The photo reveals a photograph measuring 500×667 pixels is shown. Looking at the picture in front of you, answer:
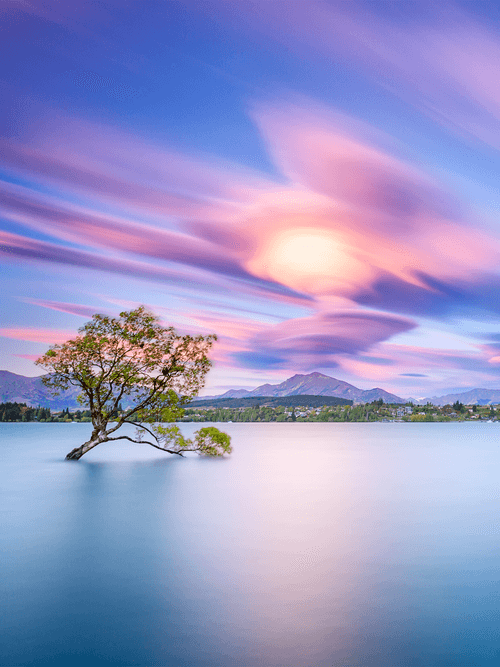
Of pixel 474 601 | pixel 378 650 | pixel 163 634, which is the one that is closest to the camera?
pixel 378 650

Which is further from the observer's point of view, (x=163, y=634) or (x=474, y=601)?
(x=474, y=601)

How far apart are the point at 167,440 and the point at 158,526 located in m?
28.4

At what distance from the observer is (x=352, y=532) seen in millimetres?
23594

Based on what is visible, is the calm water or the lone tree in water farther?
the lone tree in water

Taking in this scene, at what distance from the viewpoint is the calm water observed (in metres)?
11.0

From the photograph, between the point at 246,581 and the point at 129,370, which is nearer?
the point at 246,581

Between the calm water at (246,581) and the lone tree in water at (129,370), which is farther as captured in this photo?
the lone tree in water at (129,370)

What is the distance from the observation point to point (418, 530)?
24.2 metres

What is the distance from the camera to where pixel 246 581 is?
15648 millimetres

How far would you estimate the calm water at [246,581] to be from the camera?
1097cm

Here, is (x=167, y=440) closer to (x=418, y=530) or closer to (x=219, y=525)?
(x=219, y=525)

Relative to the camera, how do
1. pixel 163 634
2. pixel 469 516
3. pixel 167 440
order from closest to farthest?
pixel 163 634 < pixel 469 516 < pixel 167 440

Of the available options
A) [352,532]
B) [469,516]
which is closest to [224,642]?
[352,532]

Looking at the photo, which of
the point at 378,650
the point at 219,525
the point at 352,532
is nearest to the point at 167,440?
the point at 219,525
